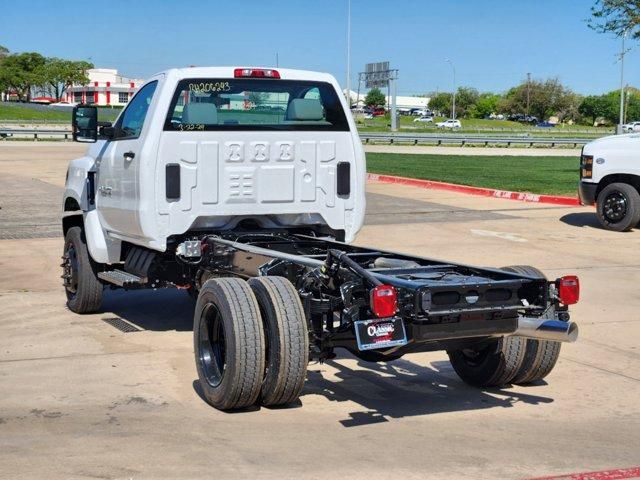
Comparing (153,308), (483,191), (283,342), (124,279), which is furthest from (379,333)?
(483,191)

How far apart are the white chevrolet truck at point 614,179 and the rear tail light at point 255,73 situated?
9.18 meters

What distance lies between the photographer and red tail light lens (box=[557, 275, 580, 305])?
611cm

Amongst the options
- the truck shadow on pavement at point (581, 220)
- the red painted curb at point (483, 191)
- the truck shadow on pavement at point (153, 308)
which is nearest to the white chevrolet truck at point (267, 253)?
the truck shadow on pavement at point (153, 308)

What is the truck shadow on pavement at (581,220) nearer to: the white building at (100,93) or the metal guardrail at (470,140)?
the metal guardrail at (470,140)

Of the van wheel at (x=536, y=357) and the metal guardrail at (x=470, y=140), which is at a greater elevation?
the metal guardrail at (x=470, y=140)

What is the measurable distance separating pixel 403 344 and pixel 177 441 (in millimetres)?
1407

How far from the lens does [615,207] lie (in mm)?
16094

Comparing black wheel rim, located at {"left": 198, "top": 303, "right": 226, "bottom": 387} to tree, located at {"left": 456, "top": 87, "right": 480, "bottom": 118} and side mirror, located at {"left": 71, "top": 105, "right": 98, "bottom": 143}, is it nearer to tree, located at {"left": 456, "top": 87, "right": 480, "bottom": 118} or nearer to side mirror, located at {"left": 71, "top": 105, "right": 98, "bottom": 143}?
side mirror, located at {"left": 71, "top": 105, "right": 98, "bottom": 143}

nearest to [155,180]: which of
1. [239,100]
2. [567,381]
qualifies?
[239,100]

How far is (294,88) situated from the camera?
844cm

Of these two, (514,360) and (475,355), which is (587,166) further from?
(514,360)

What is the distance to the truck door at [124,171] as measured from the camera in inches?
318

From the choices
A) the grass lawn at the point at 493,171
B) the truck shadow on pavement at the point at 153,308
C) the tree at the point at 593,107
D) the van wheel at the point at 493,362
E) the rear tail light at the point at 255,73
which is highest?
the tree at the point at 593,107

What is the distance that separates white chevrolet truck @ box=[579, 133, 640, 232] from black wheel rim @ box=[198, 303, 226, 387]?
10.7 metres
